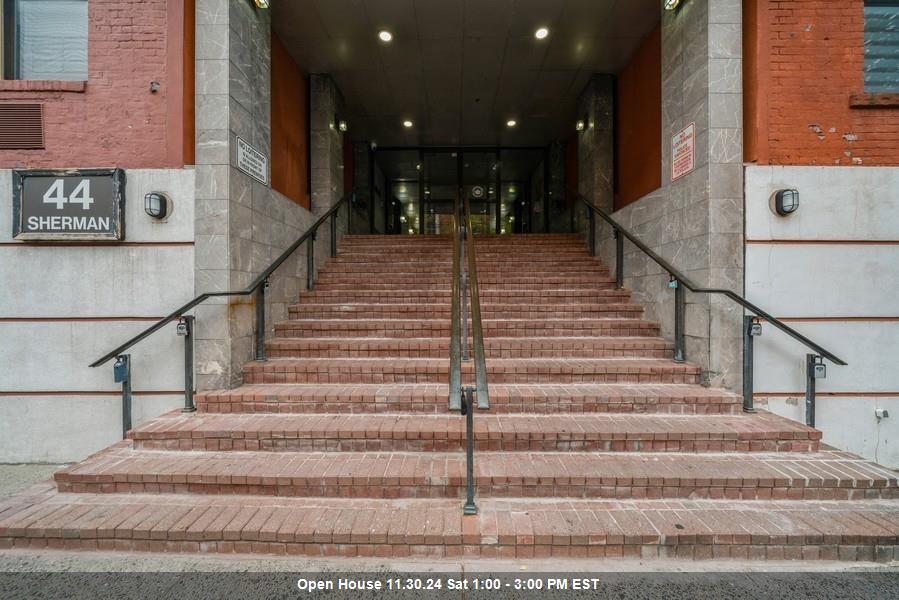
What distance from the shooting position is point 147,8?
13.0 ft

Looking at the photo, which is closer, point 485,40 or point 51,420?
point 51,420

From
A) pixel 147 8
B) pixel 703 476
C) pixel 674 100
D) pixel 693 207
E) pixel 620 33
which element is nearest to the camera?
pixel 703 476

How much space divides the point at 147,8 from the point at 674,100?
5.72m

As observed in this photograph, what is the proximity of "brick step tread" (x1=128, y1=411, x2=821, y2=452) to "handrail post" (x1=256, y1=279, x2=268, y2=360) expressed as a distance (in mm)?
1126

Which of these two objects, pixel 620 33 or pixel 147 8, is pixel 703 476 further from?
pixel 147 8

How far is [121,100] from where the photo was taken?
157 inches

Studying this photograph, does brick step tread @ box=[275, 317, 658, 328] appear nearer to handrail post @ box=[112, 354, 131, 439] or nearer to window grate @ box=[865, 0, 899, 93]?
handrail post @ box=[112, 354, 131, 439]

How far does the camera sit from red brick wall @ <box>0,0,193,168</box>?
397 cm

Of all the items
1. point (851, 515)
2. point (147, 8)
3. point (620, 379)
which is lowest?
point (851, 515)

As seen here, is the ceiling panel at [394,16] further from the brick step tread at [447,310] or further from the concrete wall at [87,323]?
the brick step tread at [447,310]

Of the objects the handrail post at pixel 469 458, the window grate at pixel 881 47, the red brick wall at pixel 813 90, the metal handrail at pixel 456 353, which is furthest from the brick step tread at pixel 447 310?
the window grate at pixel 881 47

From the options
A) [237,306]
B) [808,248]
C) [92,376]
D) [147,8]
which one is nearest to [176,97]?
[147,8]

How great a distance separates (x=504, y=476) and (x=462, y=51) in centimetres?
603

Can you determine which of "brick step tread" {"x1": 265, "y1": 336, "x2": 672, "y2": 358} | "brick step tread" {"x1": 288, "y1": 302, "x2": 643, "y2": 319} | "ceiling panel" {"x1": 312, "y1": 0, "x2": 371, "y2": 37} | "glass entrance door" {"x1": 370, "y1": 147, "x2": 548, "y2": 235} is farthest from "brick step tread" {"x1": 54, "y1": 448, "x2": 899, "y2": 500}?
"glass entrance door" {"x1": 370, "y1": 147, "x2": 548, "y2": 235}
